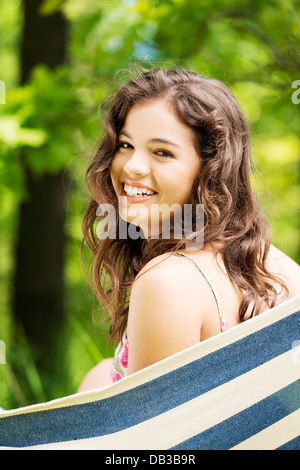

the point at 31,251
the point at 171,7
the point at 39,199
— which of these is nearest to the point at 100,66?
the point at 171,7

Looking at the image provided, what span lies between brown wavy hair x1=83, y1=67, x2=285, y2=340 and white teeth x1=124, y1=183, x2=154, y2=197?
0.12 metres

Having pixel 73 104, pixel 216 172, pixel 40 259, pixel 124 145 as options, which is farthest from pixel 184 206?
pixel 40 259

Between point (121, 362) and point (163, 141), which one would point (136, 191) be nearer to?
point (163, 141)

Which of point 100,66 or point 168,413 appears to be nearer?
point 168,413

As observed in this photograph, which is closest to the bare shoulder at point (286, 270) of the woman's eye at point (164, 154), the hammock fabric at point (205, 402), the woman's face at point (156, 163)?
the hammock fabric at point (205, 402)

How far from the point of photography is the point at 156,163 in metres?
1.46

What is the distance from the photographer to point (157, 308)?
126 cm

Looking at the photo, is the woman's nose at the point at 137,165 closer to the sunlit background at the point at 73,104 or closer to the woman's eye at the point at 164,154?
the woman's eye at the point at 164,154

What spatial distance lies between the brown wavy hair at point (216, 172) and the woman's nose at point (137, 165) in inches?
5.3

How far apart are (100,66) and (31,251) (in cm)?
146

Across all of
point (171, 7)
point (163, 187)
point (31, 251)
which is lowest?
point (31, 251)

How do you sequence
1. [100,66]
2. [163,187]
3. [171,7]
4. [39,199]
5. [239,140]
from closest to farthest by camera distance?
[163,187] < [239,140] < [171,7] < [100,66] < [39,199]

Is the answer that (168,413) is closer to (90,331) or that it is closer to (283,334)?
(283,334)

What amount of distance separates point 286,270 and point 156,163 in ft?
1.53
